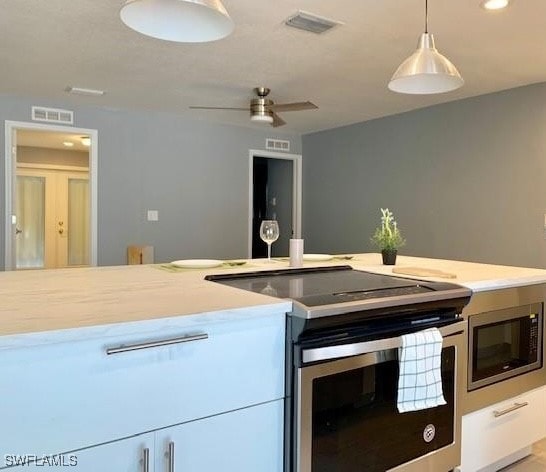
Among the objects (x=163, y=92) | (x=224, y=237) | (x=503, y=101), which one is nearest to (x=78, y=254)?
(x=224, y=237)

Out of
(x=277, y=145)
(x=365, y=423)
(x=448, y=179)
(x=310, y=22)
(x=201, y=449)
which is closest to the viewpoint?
(x=201, y=449)

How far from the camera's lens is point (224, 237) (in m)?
5.67

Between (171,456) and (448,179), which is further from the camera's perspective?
(448,179)

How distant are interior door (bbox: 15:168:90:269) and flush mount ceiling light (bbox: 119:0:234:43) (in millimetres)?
6568

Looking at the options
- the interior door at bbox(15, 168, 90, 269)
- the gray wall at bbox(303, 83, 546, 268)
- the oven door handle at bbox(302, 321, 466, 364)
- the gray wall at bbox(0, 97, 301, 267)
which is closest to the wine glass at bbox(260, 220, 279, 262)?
the oven door handle at bbox(302, 321, 466, 364)

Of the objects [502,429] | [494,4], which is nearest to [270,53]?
[494,4]

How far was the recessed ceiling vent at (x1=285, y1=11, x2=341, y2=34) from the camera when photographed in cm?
251

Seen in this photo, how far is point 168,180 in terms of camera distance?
5.24m

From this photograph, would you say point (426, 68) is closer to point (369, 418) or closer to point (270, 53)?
point (369, 418)

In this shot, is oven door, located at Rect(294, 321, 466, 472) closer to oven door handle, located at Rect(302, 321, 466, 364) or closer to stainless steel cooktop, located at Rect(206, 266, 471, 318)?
oven door handle, located at Rect(302, 321, 466, 364)

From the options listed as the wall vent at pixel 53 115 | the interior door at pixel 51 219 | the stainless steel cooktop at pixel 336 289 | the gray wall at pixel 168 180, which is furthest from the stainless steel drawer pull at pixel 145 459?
the interior door at pixel 51 219

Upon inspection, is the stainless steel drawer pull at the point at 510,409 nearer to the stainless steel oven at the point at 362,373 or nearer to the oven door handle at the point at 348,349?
the stainless steel oven at the point at 362,373

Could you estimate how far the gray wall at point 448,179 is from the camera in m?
3.86

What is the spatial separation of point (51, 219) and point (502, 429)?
25.4 ft
